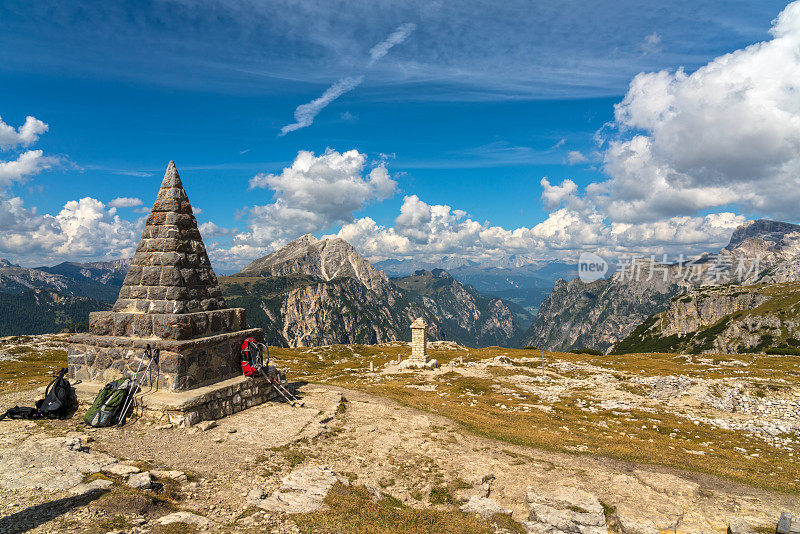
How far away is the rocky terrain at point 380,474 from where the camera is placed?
936 centimetres

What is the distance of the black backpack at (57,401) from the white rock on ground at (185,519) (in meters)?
9.56

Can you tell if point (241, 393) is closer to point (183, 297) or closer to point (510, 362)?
point (183, 297)

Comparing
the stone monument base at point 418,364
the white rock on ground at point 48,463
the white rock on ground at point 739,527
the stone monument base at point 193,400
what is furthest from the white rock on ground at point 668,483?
the stone monument base at point 418,364

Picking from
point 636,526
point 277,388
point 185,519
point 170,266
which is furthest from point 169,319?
point 636,526

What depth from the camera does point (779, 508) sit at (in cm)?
1263

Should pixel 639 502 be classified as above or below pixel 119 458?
below

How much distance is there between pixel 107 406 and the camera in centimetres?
1414

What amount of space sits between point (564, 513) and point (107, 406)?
1645 cm

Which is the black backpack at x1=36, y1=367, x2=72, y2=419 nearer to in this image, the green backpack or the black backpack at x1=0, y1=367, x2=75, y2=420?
the black backpack at x1=0, y1=367, x2=75, y2=420

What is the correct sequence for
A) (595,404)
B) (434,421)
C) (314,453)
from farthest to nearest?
1. (595,404)
2. (434,421)
3. (314,453)

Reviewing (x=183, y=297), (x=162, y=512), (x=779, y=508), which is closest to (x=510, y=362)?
(x=779, y=508)

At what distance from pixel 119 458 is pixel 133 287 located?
28.9 ft

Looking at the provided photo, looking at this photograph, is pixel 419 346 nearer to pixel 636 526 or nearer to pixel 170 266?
pixel 170 266

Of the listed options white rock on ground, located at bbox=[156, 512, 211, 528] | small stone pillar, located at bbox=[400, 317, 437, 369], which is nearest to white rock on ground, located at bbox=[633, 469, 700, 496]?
white rock on ground, located at bbox=[156, 512, 211, 528]
